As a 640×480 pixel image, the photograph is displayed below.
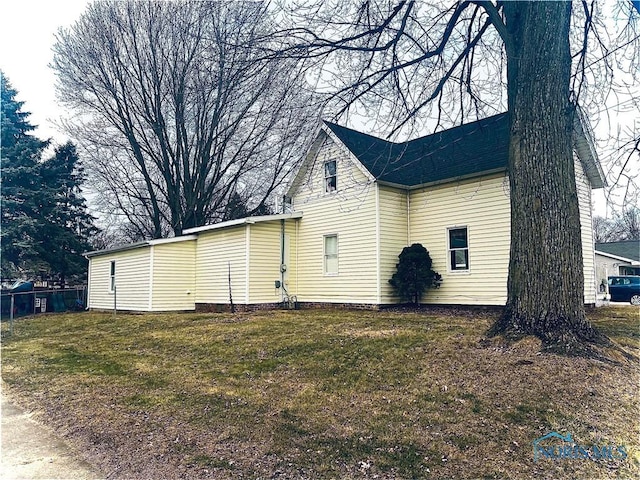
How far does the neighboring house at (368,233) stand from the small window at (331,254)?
0.04 m

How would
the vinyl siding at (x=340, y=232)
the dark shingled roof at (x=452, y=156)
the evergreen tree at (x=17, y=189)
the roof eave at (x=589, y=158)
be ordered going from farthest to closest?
the evergreen tree at (x=17, y=189) → the vinyl siding at (x=340, y=232) → the dark shingled roof at (x=452, y=156) → the roof eave at (x=589, y=158)

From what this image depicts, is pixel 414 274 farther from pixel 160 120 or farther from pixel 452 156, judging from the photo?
pixel 160 120

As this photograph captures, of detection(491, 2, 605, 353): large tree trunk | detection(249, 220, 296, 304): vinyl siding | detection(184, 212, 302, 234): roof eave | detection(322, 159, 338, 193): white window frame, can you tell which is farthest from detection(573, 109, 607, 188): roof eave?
detection(249, 220, 296, 304): vinyl siding

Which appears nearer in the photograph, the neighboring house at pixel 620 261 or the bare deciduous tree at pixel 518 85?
the bare deciduous tree at pixel 518 85

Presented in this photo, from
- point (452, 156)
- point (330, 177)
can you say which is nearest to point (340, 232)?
point (330, 177)

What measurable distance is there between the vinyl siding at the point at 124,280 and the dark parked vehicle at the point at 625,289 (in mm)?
21774

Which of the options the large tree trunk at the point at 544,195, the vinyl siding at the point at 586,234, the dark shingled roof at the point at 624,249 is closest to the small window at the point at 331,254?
the vinyl siding at the point at 586,234

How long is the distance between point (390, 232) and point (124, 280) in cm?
1183

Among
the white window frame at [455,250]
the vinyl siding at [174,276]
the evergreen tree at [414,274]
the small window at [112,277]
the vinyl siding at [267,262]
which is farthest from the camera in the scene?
the small window at [112,277]

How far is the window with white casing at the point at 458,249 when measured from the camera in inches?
522

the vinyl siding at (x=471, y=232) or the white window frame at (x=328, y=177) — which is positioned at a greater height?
the white window frame at (x=328, y=177)

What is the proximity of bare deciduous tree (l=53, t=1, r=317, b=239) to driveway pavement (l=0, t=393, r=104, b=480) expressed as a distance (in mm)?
14852

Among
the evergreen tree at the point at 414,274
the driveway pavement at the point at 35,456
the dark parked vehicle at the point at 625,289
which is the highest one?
the evergreen tree at the point at 414,274

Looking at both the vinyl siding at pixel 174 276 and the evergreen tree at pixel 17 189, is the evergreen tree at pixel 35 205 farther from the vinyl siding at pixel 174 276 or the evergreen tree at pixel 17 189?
the vinyl siding at pixel 174 276
